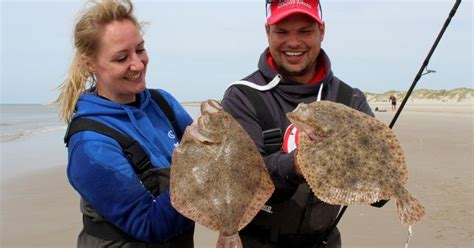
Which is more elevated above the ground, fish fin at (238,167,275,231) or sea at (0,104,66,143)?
fish fin at (238,167,275,231)

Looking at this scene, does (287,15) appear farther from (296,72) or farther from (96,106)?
(96,106)

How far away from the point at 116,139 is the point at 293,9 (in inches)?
59.2

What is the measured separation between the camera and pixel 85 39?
3436 mm

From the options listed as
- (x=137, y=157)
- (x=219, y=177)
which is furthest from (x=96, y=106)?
(x=219, y=177)

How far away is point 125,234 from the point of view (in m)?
3.26

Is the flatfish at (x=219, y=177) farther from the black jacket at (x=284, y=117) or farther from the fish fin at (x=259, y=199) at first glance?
the black jacket at (x=284, y=117)

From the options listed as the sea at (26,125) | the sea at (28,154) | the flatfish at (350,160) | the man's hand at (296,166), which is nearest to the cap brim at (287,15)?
the flatfish at (350,160)

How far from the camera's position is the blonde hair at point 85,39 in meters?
3.42

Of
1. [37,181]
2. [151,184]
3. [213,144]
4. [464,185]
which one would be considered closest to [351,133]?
[213,144]

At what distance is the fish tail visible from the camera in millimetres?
2555

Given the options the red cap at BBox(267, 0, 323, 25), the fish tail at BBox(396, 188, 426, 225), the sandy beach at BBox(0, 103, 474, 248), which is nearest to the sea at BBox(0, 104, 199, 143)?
the sandy beach at BBox(0, 103, 474, 248)

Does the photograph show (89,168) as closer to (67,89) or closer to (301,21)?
(67,89)

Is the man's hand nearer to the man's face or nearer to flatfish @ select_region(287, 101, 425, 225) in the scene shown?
flatfish @ select_region(287, 101, 425, 225)

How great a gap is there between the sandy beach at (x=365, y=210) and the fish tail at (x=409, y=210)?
4.87 metres
